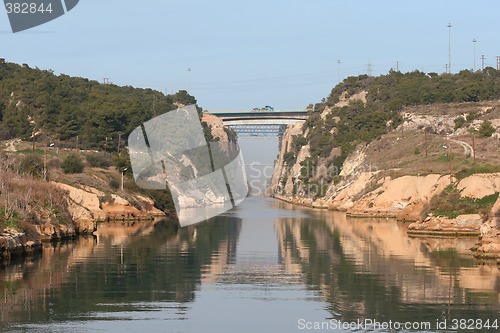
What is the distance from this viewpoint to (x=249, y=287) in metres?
37.3

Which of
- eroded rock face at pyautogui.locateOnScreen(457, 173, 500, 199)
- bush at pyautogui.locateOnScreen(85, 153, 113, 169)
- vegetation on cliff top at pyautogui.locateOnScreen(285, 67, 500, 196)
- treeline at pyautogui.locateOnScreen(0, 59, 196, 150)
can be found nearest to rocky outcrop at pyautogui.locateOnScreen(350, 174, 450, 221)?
eroded rock face at pyautogui.locateOnScreen(457, 173, 500, 199)

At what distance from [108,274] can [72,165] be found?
55.6m

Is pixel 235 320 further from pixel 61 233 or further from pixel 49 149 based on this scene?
pixel 49 149

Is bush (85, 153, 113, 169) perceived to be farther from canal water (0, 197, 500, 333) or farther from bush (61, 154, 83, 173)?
canal water (0, 197, 500, 333)

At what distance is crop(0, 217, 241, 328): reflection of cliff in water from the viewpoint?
3225 cm

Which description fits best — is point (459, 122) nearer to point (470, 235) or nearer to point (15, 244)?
point (470, 235)

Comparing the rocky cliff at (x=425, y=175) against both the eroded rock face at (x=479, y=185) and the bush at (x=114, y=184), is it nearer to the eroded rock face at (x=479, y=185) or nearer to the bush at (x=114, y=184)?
the eroded rock face at (x=479, y=185)

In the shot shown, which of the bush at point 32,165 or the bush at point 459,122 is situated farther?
the bush at point 459,122

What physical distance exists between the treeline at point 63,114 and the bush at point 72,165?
2550 centimetres

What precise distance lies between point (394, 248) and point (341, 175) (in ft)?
292

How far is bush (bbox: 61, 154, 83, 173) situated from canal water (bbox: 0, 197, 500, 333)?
35268 millimetres

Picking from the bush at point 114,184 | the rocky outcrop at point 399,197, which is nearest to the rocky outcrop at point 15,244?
the rocky outcrop at point 399,197

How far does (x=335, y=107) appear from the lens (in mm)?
195125

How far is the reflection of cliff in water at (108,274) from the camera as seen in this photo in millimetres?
32250
